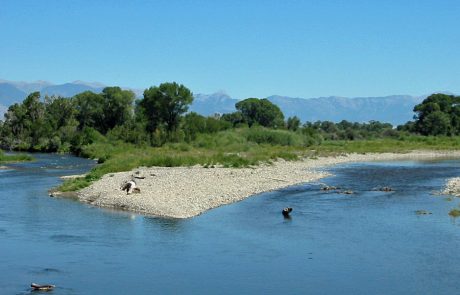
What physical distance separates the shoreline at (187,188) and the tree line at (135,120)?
118 feet

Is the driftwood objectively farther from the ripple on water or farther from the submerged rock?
the submerged rock

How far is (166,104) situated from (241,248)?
67.2 meters

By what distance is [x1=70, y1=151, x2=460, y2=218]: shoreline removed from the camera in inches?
1142

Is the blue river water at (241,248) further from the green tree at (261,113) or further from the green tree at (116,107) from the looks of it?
the green tree at (261,113)

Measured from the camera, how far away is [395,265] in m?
18.9

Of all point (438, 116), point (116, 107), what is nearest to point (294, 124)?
point (438, 116)

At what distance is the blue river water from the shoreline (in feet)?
3.67

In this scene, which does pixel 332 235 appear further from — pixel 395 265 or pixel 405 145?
pixel 405 145

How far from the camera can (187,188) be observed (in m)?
34.8

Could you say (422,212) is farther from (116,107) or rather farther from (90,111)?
(90,111)

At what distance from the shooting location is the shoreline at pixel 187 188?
29.0 m

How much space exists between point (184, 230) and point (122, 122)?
7446cm

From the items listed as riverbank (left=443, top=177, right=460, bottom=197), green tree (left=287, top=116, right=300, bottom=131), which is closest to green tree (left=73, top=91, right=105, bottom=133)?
green tree (left=287, top=116, right=300, bottom=131)

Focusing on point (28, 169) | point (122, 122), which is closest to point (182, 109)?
point (122, 122)
